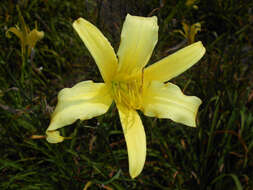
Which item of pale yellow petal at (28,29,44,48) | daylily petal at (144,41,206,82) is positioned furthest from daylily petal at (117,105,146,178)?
pale yellow petal at (28,29,44,48)

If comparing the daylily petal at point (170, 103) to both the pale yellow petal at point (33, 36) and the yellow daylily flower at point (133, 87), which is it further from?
the pale yellow petal at point (33, 36)

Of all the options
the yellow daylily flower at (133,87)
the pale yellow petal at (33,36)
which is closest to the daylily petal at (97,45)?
the yellow daylily flower at (133,87)

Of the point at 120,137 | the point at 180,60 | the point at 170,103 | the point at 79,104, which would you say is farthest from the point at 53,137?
the point at 120,137

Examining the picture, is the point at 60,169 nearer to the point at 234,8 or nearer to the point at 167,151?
the point at 167,151

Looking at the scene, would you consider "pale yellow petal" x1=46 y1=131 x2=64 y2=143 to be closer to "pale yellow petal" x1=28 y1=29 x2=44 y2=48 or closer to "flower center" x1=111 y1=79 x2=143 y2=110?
"flower center" x1=111 y1=79 x2=143 y2=110

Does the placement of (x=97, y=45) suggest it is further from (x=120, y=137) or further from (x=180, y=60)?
(x=120, y=137)

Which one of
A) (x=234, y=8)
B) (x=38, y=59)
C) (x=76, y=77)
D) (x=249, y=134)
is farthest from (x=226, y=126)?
(x=38, y=59)
